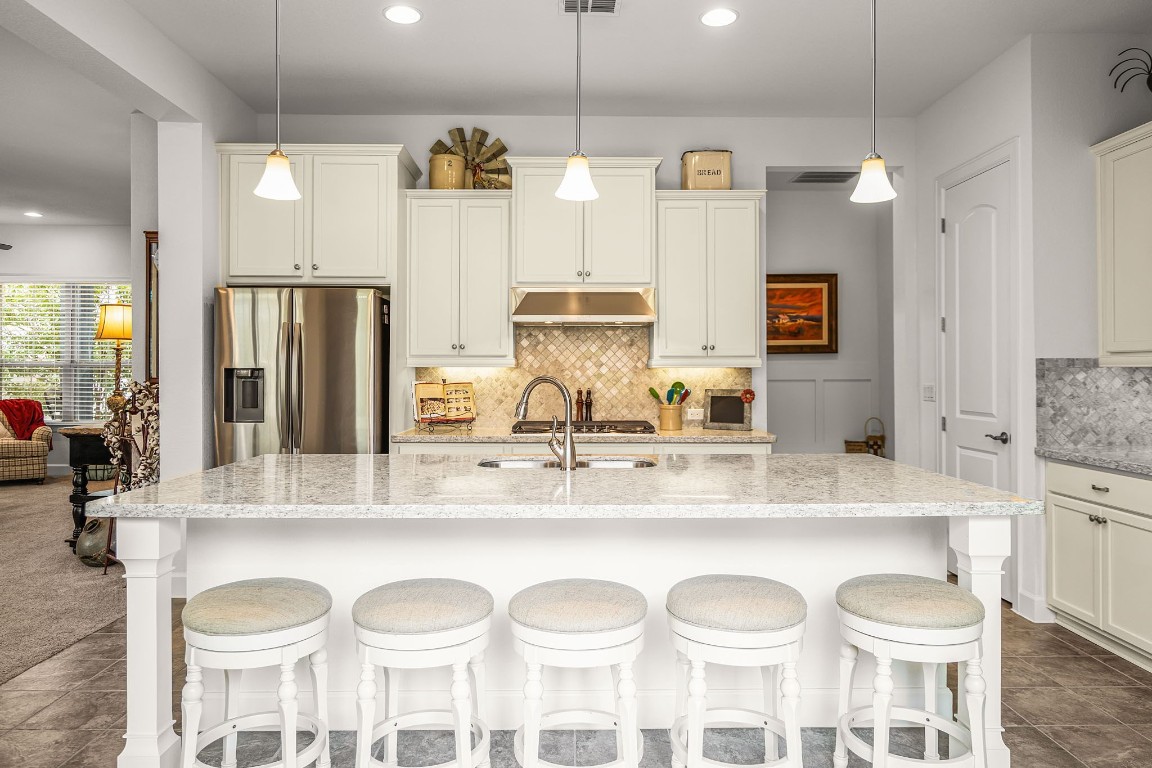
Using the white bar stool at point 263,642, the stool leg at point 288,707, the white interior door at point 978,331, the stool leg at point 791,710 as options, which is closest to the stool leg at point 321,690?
the white bar stool at point 263,642

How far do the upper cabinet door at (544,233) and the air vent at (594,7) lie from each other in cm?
104

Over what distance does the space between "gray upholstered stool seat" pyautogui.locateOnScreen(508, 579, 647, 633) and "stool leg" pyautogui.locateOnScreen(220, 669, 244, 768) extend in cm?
98

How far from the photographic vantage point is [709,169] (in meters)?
4.41

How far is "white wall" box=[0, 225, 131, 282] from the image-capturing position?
836cm

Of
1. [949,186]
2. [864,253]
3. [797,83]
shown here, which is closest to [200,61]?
[797,83]

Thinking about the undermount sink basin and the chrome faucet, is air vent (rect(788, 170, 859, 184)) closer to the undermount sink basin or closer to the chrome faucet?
A: the undermount sink basin

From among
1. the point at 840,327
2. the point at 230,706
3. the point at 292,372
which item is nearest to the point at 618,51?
the point at 292,372

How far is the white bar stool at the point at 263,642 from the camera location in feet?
5.86

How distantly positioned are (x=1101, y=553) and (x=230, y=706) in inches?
135

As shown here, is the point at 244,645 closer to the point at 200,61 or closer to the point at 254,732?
the point at 254,732

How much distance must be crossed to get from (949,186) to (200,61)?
4.26 metres

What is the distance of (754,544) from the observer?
2.31 meters

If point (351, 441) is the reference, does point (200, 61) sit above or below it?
above

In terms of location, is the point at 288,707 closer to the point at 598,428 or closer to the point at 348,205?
the point at 598,428
